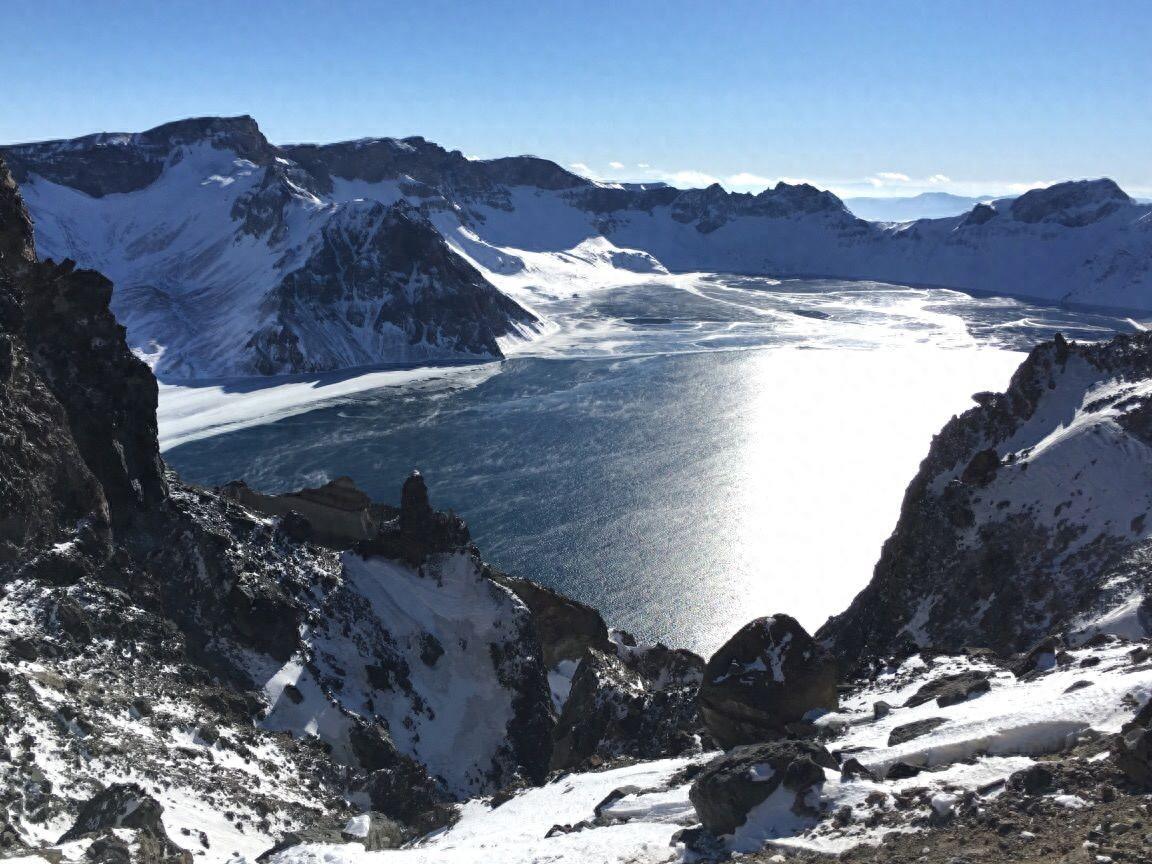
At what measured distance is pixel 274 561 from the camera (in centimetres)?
4541

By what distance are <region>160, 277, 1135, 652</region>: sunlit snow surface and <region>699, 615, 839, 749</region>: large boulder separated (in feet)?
150

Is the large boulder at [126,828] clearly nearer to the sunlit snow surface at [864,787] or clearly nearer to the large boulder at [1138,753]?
the sunlit snow surface at [864,787]

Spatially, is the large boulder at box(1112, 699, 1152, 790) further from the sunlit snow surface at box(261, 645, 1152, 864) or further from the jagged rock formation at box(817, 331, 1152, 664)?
the jagged rock formation at box(817, 331, 1152, 664)

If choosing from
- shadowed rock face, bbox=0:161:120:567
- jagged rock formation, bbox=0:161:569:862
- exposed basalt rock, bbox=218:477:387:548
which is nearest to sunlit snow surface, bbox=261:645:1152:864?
jagged rock formation, bbox=0:161:569:862

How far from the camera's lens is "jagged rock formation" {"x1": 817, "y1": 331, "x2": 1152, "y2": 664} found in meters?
40.1

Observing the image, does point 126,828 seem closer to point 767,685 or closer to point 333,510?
point 767,685

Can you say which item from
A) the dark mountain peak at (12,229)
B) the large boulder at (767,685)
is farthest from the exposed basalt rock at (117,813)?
the dark mountain peak at (12,229)

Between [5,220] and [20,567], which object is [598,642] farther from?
[5,220]

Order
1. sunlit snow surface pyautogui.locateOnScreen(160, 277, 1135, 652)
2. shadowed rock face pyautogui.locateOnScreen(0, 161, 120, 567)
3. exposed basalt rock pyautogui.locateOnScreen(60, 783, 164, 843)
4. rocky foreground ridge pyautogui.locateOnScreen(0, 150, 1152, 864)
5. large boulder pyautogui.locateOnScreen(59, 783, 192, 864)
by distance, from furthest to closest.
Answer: sunlit snow surface pyautogui.locateOnScreen(160, 277, 1135, 652) → shadowed rock face pyautogui.locateOnScreen(0, 161, 120, 567) → exposed basalt rock pyautogui.locateOnScreen(60, 783, 164, 843) → large boulder pyautogui.locateOnScreen(59, 783, 192, 864) → rocky foreground ridge pyautogui.locateOnScreen(0, 150, 1152, 864)

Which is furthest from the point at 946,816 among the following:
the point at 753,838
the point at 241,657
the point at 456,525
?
the point at 456,525

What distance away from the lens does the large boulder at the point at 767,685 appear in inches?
1160

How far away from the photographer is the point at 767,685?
98.1 feet

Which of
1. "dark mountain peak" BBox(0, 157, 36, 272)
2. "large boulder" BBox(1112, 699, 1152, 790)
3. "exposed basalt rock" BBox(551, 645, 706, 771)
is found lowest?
"exposed basalt rock" BBox(551, 645, 706, 771)

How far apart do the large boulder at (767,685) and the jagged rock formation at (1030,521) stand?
8.39 m
